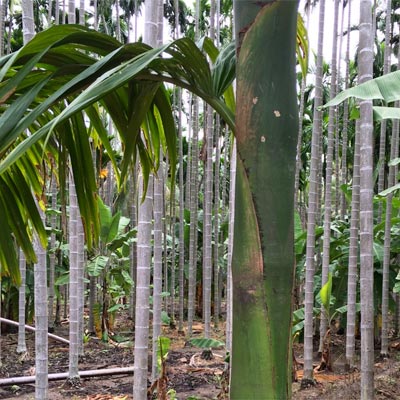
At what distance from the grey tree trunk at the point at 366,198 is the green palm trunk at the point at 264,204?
2.72 meters

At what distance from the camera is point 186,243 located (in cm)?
1086

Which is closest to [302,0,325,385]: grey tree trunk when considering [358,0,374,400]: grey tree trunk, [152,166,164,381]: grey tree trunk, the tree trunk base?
the tree trunk base

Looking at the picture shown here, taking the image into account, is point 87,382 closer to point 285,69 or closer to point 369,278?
point 369,278

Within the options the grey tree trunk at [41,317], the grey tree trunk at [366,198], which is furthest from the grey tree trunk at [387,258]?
the grey tree trunk at [41,317]

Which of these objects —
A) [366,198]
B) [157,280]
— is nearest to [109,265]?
[157,280]

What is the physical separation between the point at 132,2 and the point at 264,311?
→ 11.8 meters

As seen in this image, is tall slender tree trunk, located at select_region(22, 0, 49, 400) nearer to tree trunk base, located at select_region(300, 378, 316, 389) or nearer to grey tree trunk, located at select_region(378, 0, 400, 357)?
tree trunk base, located at select_region(300, 378, 316, 389)

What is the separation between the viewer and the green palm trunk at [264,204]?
3.14 feet

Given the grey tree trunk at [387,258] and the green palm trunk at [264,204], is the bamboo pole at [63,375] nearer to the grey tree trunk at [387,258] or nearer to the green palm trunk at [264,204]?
the grey tree trunk at [387,258]

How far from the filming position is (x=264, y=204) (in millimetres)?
973

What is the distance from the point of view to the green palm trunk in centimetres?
96

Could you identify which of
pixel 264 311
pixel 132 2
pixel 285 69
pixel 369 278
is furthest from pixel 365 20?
pixel 132 2

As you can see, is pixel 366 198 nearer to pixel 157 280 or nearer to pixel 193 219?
pixel 157 280

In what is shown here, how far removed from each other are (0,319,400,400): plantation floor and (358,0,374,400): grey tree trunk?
0.85m
